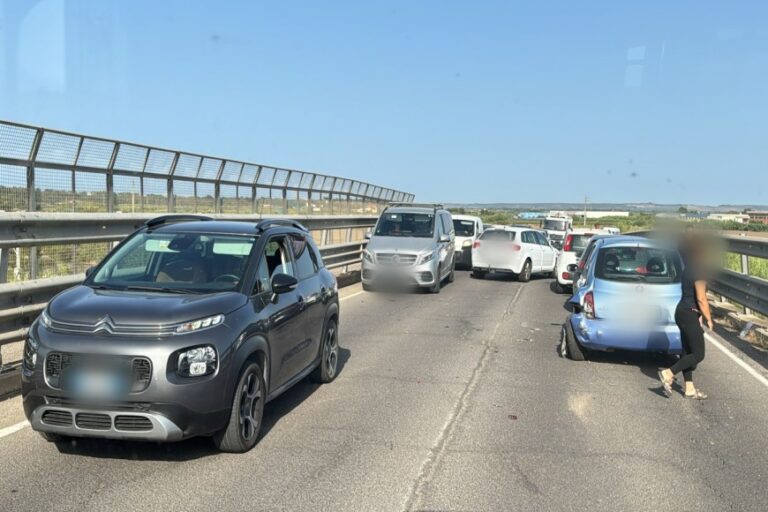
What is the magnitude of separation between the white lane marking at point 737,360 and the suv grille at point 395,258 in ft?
22.4

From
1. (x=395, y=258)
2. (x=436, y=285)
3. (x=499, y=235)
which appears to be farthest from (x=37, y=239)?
(x=499, y=235)

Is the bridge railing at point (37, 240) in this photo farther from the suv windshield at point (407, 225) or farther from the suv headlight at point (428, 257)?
the suv windshield at point (407, 225)

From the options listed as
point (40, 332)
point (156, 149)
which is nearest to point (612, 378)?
point (40, 332)

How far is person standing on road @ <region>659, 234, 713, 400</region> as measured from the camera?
7582mm

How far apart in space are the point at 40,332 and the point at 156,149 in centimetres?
941

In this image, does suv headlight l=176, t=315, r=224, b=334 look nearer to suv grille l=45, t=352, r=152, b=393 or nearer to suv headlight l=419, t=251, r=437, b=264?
suv grille l=45, t=352, r=152, b=393

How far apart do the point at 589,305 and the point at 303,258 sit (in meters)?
3.77

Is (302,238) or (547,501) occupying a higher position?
(302,238)

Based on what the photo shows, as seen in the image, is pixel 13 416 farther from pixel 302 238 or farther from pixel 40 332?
pixel 302 238

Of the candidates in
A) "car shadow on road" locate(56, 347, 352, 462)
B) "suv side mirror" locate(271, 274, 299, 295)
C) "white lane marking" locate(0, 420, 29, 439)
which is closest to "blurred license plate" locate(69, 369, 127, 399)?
"car shadow on road" locate(56, 347, 352, 462)

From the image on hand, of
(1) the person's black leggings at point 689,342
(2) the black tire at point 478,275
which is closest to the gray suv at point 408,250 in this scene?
(2) the black tire at point 478,275

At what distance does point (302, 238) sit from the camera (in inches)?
299

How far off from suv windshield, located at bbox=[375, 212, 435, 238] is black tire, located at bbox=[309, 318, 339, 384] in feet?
33.3

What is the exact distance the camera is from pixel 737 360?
973 centimetres
